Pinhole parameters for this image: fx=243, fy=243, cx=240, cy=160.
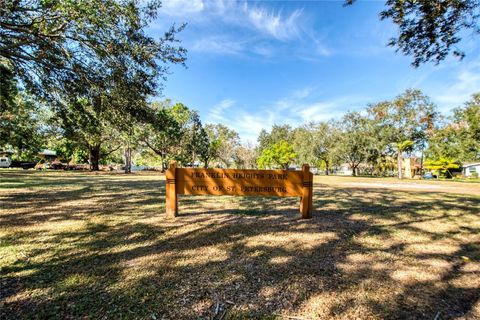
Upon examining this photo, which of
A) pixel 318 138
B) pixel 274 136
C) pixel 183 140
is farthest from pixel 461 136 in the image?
pixel 274 136

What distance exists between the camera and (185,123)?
3881cm

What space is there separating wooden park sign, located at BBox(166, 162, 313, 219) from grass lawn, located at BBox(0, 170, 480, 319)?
54 centimetres

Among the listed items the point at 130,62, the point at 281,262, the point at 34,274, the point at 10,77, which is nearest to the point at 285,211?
the point at 281,262

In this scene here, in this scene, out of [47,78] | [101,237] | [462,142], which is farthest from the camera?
[462,142]

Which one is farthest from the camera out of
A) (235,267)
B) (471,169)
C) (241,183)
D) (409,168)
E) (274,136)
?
(274,136)

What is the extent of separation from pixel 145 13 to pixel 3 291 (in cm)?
690

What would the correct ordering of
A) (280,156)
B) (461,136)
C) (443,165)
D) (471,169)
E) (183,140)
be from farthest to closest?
(280,156), (471,169), (443,165), (183,140), (461,136)

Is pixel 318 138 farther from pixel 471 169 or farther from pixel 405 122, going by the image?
pixel 471 169

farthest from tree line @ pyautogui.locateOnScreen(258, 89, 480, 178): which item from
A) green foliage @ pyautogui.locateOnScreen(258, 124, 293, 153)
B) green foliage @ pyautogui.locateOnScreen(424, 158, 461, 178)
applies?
green foliage @ pyautogui.locateOnScreen(258, 124, 293, 153)

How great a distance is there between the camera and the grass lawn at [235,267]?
2174 millimetres

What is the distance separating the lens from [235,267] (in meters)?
2.96

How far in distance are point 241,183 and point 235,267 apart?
262 centimetres

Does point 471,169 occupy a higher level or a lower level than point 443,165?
lower

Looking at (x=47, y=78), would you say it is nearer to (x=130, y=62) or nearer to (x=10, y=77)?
(x=10, y=77)
